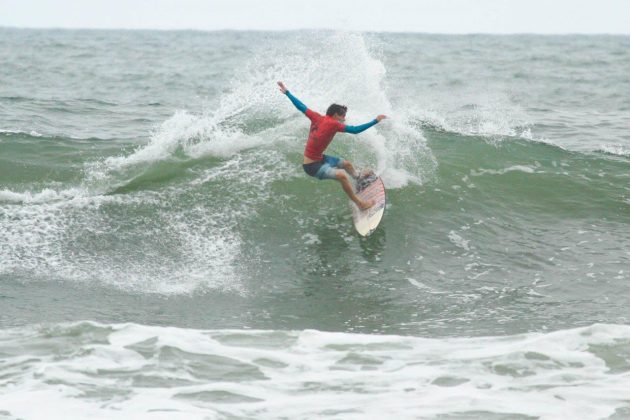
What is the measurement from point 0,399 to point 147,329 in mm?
1788

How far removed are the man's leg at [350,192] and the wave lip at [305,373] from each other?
350 cm

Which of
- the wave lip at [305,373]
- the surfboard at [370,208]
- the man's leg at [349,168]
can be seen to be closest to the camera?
the wave lip at [305,373]

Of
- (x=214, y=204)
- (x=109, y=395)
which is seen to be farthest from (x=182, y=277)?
(x=109, y=395)

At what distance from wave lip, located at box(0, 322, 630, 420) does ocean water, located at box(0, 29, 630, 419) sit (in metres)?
0.02

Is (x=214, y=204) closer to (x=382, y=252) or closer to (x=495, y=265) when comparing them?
(x=382, y=252)

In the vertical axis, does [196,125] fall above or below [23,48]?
below

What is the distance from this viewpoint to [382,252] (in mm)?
11195

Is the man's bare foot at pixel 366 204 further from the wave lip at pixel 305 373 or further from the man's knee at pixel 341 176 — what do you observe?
the wave lip at pixel 305 373

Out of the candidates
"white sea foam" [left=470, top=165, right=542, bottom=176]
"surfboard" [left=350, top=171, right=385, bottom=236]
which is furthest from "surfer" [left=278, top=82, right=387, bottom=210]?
"white sea foam" [left=470, top=165, right=542, bottom=176]

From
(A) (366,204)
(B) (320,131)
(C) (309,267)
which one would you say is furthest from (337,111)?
(C) (309,267)

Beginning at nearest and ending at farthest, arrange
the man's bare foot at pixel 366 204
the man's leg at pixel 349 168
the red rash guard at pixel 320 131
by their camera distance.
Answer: the red rash guard at pixel 320 131, the man's bare foot at pixel 366 204, the man's leg at pixel 349 168

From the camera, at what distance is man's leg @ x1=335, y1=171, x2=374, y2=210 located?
11570 mm

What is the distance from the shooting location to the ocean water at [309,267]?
709 cm

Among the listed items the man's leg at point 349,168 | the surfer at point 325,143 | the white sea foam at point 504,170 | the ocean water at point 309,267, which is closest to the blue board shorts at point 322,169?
the surfer at point 325,143
